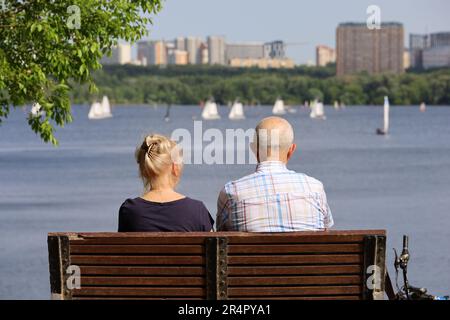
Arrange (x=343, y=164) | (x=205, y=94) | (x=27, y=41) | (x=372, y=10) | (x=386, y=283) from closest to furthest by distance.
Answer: (x=386, y=283) → (x=372, y=10) → (x=27, y=41) → (x=343, y=164) → (x=205, y=94)

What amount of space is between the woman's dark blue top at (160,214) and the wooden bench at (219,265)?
261mm

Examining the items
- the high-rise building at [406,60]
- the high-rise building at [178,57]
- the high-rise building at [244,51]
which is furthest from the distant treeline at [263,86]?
the high-rise building at [178,57]

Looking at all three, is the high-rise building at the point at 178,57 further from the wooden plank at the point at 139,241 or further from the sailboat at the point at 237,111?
the wooden plank at the point at 139,241

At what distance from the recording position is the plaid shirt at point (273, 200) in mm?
5184

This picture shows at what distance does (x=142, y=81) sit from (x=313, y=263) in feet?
376

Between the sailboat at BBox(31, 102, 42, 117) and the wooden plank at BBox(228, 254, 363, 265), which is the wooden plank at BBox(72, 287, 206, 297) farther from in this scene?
the sailboat at BBox(31, 102, 42, 117)

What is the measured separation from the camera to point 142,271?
5.08 m

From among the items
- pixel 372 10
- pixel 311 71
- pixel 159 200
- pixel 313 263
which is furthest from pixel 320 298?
pixel 311 71

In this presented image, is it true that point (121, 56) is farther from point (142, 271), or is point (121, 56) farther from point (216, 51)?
point (142, 271)

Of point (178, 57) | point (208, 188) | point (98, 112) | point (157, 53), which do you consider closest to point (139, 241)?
point (208, 188)

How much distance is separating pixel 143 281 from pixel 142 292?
0.17 ft

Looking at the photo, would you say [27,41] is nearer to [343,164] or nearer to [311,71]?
[343,164]

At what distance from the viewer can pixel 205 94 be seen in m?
130

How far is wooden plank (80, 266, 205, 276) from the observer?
5062 millimetres
